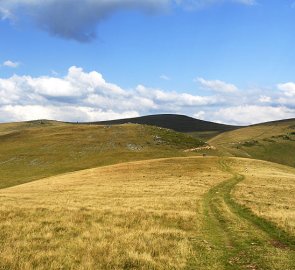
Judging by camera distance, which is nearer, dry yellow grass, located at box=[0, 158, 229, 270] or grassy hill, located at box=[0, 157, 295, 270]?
dry yellow grass, located at box=[0, 158, 229, 270]

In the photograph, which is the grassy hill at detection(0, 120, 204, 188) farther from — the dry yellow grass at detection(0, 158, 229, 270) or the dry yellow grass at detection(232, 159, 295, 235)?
the dry yellow grass at detection(0, 158, 229, 270)

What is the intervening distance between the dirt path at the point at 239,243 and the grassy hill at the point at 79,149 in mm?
61965

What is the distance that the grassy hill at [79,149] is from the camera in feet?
334

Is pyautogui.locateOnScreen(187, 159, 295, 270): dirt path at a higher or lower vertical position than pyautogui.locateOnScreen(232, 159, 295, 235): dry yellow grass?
higher

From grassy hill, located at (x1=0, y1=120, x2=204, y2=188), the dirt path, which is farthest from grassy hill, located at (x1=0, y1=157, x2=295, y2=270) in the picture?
grassy hill, located at (x1=0, y1=120, x2=204, y2=188)

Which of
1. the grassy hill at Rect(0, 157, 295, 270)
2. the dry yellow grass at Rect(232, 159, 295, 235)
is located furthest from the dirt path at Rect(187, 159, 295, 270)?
the dry yellow grass at Rect(232, 159, 295, 235)

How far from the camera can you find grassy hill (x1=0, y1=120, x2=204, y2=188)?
4006 inches

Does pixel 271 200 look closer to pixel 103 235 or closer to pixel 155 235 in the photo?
pixel 155 235

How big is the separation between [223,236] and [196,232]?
5.78 ft

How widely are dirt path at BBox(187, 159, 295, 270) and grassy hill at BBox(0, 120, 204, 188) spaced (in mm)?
61965

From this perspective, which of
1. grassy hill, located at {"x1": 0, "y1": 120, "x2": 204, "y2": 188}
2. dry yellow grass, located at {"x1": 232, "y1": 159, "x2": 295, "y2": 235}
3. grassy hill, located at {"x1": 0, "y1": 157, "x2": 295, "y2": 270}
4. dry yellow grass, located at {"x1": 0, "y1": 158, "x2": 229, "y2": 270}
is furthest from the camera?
grassy hill, located at {"x1": 0, "y1": 120, "x2": 204, "y2": 188}

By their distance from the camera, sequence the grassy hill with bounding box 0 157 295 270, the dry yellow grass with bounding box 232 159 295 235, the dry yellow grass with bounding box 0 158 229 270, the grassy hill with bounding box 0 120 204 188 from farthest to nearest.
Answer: the grassy hill with bounding box 0 120 204 188 < the dry yellow grass with bounding box 232 159 295 235 < the grassy hill with bounding box 0 157 295 270 < the dry yellow grass with bounding box 0 158 229 270

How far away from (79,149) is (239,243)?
346 ft

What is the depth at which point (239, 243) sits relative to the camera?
65.8ft
